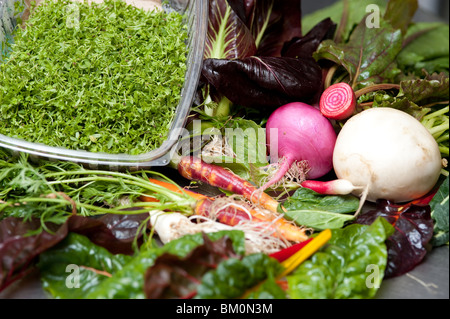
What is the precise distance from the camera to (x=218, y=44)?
1538 mm

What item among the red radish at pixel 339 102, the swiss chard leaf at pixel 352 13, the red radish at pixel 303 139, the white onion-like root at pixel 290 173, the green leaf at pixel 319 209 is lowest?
the green leaf at pixel 319 209

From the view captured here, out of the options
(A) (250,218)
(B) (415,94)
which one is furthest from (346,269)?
(B) (415,94)

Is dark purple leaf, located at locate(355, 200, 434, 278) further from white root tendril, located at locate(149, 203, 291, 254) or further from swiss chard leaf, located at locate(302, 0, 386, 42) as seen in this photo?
swiss chard leaf, located at locate(302, 0, 386, 42)

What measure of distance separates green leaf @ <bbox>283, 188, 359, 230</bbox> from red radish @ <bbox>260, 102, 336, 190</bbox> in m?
0.10

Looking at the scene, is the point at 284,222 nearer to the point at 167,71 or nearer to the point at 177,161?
the point at 177,161

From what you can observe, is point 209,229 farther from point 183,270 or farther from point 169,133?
point 169,133

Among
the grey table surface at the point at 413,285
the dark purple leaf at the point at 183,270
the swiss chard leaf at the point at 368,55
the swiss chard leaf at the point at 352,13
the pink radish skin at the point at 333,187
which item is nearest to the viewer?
the dark purple leaf at the point at 183,270

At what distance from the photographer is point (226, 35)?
154cm

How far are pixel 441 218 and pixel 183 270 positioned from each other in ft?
2.24

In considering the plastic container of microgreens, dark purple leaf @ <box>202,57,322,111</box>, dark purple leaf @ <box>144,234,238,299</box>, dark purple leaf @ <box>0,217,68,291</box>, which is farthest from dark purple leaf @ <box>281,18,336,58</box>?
dark purple leaf @ <box>0,217,68,291</box>

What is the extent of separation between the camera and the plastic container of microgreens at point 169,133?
1171 mm

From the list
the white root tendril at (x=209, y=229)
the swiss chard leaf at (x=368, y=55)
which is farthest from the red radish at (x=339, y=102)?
the white root tendril at (x=209, y=229)

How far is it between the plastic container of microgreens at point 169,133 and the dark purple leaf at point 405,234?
0.60 m

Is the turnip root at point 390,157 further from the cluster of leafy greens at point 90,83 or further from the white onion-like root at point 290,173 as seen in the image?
the cluster of leafy greens at point 90,83
